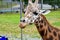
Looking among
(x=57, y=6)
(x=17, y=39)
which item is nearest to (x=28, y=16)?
(x=17, y=39)

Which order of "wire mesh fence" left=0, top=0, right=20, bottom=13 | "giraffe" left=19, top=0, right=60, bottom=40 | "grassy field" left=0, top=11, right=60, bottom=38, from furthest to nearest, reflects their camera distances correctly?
"wire mesh fence" left=0, top=0, right=20, bottom=13, "grassy field" left=0, top=11, right=60, bottom=38, "giraffe" left=19, top=0, right=60, bottom=40

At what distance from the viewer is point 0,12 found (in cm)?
2006

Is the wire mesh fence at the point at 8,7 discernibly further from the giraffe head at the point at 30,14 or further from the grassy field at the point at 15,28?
the giraffe head at the point at 30,14

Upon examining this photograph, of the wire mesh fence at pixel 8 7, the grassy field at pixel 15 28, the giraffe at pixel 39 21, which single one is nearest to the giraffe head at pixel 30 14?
the giraffe at pixel 39 21

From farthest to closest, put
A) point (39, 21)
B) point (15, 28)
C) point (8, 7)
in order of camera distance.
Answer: point (8, 7)
point (15, 28)
point (39, 21)

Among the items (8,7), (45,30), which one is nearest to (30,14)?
(45,30)

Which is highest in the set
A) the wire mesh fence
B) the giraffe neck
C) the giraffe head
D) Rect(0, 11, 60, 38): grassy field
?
the giraffe head

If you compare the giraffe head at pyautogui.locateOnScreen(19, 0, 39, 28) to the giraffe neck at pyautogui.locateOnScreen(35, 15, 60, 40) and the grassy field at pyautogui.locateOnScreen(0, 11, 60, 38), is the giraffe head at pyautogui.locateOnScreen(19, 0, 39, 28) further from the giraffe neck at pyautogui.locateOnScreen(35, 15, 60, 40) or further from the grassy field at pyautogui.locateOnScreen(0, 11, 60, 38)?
the grassy field at pyautogui.locateOnScreen(0, 11, 60, 38)

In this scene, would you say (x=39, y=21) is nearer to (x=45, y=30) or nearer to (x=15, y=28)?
(x=45, y=30)

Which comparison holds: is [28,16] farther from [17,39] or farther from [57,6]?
[57,6]

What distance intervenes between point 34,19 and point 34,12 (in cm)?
10

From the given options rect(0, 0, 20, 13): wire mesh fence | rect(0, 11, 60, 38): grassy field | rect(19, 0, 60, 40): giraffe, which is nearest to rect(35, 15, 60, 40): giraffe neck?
rect(19, 0, 60, 40): giraffe

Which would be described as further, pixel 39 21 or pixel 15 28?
pixel 15 28

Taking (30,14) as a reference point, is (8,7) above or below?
below
